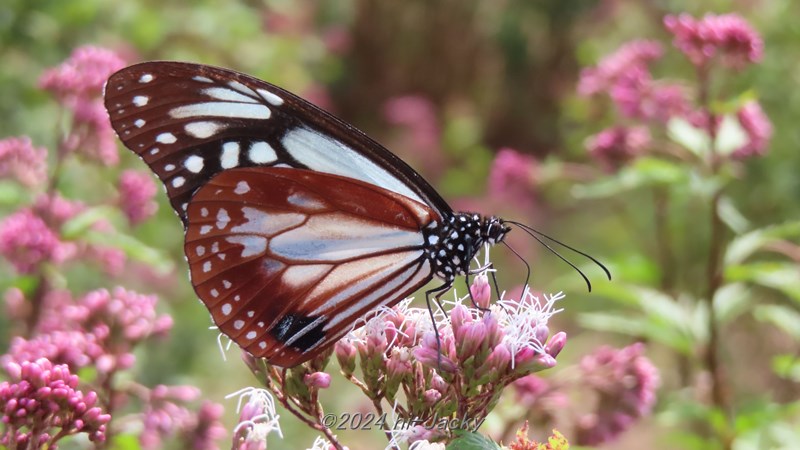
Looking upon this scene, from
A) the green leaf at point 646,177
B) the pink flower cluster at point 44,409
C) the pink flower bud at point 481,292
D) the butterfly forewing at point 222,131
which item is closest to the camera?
the pink flower cluster at point 44,409

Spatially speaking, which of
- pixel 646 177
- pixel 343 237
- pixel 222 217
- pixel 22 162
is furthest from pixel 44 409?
pixel 646 177

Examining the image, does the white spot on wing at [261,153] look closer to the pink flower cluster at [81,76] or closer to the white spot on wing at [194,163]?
the white spot on wing at [194,163]

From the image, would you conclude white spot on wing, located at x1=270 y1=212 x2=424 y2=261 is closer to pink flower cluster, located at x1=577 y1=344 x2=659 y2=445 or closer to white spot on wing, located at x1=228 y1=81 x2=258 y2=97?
white spot on wing, located at x1=228 y1=81 x2=258 y2=97

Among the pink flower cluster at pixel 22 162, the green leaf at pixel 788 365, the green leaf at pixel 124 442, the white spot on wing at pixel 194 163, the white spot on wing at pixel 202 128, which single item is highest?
the pink flower cluster at pixel 22 162

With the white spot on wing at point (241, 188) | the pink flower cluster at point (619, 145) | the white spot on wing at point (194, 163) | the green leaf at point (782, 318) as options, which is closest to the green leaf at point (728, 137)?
the pink flower cluster at point (619, 145)

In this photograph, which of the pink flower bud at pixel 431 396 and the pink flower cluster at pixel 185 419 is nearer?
the pink flower bud at pixel 431 396

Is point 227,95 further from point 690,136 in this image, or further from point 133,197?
point 690,136

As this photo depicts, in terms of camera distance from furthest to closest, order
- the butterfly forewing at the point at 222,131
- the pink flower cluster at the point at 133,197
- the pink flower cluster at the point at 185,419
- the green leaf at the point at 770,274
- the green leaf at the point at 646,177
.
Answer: the pink flower cluster at the point at 133,197 → the green leaf at the point at 646,177 → the green leaf at the point at 770,274 → the pink flower cluster at the point at 185,419 → the butterfly forewing at the point at 222,131

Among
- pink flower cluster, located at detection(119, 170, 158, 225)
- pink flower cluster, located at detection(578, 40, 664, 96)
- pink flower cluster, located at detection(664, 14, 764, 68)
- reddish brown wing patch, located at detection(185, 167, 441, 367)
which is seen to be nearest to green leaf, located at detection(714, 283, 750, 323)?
pink flower cluster, located at detection(664, 14, 764, 68)
